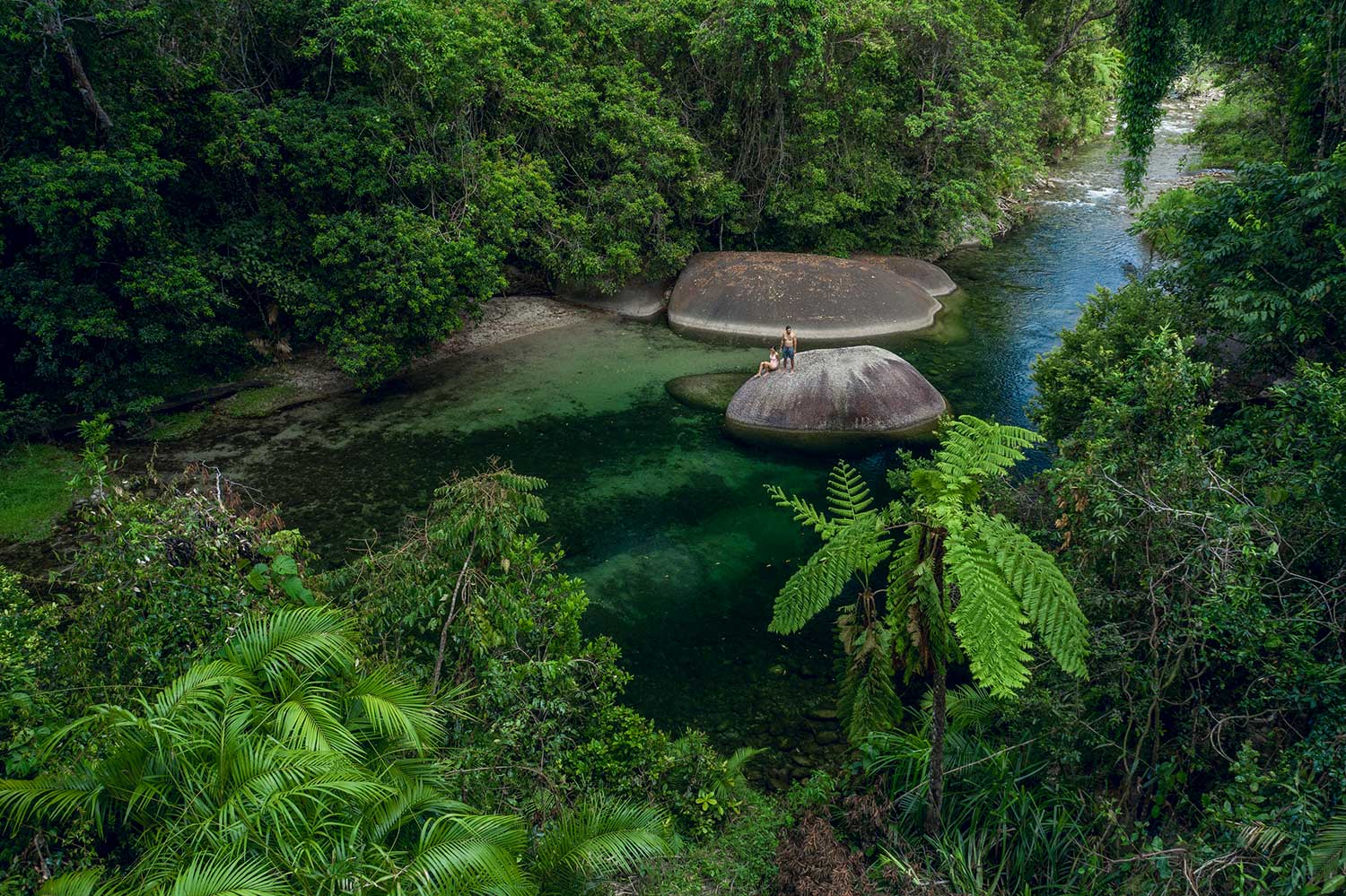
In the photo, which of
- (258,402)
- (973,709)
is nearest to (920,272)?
(258,402)

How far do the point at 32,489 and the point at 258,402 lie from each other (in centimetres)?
479

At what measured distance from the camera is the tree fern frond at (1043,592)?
19.2 ft

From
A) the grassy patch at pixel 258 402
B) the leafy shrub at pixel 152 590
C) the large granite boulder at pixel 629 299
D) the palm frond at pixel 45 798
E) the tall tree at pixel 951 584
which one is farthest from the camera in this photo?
the large granite boulder at pixel 629 299

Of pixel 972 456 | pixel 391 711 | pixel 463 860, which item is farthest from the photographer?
pixel 972 456

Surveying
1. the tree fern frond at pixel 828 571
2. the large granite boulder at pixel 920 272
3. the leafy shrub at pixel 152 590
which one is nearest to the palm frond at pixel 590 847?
the tree fern frond at pixel 828 571

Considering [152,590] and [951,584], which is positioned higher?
[152,590]

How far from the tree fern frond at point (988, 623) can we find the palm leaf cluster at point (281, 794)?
2936 millimetres

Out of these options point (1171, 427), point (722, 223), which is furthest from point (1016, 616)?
point (722, 223)

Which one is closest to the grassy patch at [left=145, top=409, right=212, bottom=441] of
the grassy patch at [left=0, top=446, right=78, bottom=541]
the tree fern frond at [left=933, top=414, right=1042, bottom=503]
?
the grassy patch at [left=0, top=446, right=78, bottom=541]

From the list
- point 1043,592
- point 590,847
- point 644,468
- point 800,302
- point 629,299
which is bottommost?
point 644,468

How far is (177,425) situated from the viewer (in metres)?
17.8

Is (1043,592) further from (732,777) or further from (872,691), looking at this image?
(732,777)

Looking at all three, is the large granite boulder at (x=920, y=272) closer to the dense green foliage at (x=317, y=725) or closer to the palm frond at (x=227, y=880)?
the dense green foliage at (x=317, y=725)

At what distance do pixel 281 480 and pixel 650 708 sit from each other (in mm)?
9440
